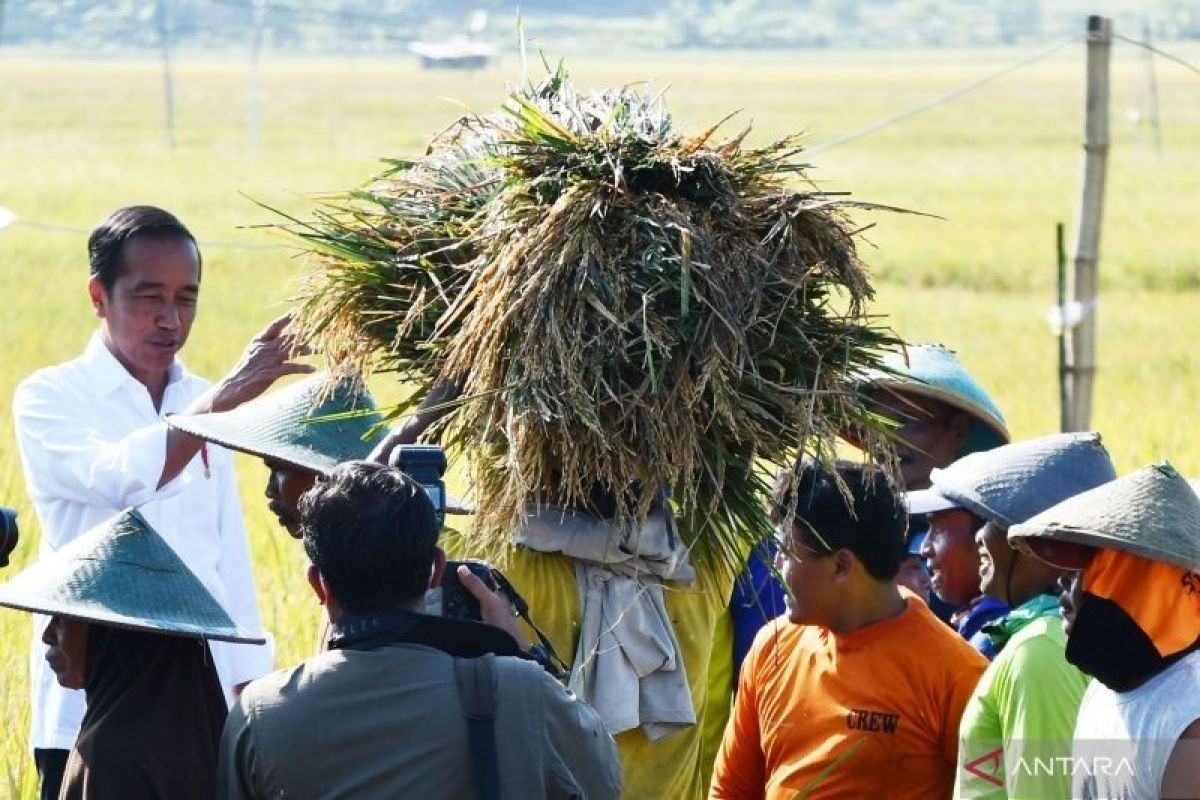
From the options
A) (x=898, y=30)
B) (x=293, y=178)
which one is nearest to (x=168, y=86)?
(x=293, y=178)

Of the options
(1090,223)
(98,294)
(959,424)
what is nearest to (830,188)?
(1090,223)

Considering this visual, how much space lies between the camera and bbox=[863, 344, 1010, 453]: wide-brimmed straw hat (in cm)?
433

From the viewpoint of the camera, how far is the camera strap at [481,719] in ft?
8.83

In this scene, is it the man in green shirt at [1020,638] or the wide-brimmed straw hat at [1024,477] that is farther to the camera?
the wide-brimmed straw hat at [1024,477]

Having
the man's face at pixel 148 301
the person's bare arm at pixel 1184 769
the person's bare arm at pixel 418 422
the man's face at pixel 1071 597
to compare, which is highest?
the man's face at pixel 148 301

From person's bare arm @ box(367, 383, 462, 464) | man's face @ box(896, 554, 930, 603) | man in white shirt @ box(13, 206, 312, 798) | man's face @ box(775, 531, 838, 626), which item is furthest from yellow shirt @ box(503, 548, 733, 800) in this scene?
man in white shirt @ box(13, 206, 312, 798)

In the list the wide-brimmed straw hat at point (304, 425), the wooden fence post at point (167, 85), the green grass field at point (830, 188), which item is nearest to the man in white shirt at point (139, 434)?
the wide-brimmed straw hat at point (304, 425)

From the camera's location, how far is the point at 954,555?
3.94 m

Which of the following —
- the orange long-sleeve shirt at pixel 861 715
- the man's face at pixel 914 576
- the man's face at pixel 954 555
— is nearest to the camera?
the orange long-sleeve shirt at pixel 861 715

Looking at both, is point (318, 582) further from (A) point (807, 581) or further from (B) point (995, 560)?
(B) point (995, 560)

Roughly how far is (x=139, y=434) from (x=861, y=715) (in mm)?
1525

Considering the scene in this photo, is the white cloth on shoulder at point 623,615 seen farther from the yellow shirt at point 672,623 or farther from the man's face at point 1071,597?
the man's face at point 1071,597

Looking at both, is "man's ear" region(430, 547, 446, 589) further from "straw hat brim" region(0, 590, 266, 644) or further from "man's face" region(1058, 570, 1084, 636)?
"man's face" region(1058, 570, 1084, 636)

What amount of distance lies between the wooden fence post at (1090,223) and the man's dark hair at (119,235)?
15.9ft
